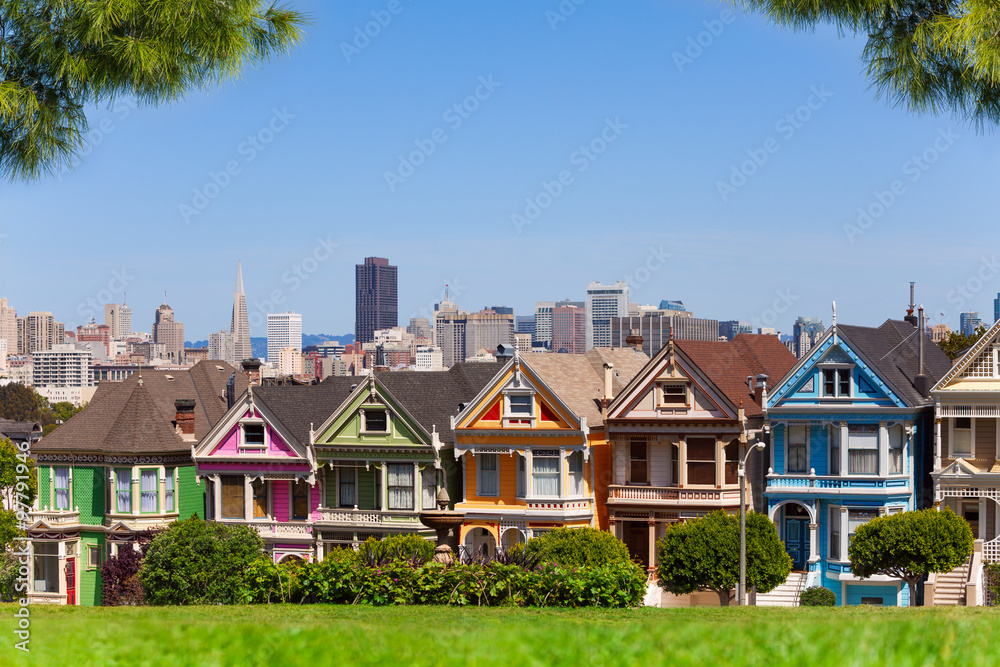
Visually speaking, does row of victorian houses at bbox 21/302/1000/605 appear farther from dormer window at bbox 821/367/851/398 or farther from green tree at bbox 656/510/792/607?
green tree at bbox 656/510/792/607

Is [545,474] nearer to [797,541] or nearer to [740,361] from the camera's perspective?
[797,541]

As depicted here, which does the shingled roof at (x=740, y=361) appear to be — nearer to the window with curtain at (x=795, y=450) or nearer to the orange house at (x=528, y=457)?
the window with curtain at (x=795, y=450)

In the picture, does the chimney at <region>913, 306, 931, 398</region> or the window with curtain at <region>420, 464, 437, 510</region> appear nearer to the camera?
the chimney at <region>913, 306, 931, 398</region>

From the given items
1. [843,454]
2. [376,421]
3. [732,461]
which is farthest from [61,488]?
[843,454]

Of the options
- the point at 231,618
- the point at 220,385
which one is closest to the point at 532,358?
the point at 220,385

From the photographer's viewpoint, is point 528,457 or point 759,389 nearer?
point 528,457

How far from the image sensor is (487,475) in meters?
44.0

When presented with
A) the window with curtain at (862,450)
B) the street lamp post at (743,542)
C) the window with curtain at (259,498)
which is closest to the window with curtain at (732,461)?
the window with curtain at (862,450)

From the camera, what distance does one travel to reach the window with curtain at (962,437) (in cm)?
4119

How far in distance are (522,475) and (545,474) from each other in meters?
0.84

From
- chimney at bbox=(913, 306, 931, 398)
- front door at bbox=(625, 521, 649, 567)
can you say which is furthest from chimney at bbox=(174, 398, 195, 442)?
chimney at bbox=(913, 306, 931, 398)

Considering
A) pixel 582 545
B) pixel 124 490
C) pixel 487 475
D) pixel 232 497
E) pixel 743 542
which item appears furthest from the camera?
pixel 124 490

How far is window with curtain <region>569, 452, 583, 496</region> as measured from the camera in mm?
42938

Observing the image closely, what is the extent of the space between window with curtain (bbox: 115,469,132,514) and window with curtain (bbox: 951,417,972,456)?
29.5 m
